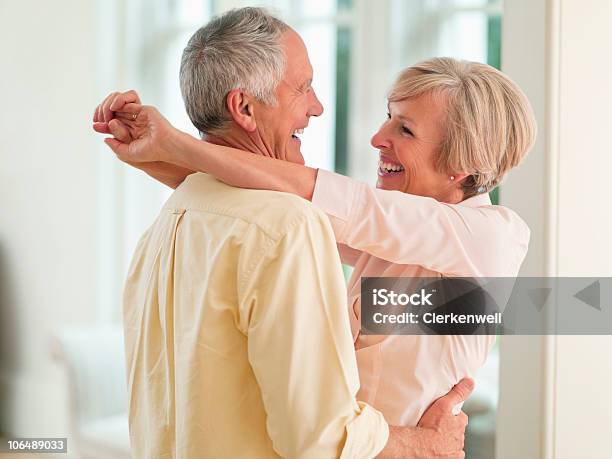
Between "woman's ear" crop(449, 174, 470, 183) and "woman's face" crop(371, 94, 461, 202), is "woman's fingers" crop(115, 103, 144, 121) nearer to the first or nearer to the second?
"woman's face" crop(371, 94, 461, 202)

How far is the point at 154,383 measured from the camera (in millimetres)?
1401

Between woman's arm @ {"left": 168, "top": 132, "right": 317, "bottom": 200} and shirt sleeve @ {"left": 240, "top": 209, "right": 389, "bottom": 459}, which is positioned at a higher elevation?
woman's arm @ {"left": 168, "top": 132, "right": 317, "bottom": 200}

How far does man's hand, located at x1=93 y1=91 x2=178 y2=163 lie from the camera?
4.31ft

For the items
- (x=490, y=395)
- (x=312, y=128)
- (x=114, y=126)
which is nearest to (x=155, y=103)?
(x=312, y=128)

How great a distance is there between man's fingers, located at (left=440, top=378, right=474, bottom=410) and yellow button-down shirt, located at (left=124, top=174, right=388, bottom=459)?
289 mm

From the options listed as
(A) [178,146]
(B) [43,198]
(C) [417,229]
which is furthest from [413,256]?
(B) [43,198]

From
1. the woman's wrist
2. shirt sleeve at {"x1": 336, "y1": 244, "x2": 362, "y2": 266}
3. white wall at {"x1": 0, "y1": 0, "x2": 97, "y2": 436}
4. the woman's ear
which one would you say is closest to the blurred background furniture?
white wall at {"x1": 0, "y1": 0, "x2": 97, "y2": 436}

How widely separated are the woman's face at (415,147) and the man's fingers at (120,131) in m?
0.55

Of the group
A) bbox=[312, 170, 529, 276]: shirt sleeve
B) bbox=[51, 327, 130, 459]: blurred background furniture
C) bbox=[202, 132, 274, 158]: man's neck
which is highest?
bbox=[202, 132, 274, 158]: man's neck

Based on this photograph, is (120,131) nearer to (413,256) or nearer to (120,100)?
(120,100)

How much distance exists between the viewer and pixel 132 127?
1401 millimetres

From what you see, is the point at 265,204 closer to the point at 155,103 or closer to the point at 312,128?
the point at 312,128

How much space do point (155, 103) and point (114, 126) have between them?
3.13 meters

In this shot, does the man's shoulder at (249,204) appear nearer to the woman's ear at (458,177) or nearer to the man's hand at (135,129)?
the man's hand at (135,129)
